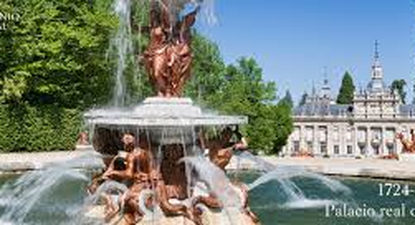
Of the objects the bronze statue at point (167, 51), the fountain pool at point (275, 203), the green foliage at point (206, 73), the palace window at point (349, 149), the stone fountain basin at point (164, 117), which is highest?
the green foliage at point (206, 73)

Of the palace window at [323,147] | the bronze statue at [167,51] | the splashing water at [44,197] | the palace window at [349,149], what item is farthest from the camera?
the palace window at [323,147]

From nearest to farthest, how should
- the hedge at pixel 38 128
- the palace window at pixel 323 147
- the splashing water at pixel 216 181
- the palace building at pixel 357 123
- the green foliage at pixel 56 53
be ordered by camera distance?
the splashing water at pixel 216 181 < the green foliage at pixel 56 53 < the hedge at pixel 38 128 < the palace building at pixel 357 123 < the palace window at pixel 323 147

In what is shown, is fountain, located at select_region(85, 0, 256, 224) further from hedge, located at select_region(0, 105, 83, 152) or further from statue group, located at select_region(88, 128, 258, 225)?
hedge, located at select_region(0, 105, 83, 152)

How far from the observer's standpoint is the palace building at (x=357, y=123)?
290 ft

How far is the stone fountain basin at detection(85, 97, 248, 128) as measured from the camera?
11.8m

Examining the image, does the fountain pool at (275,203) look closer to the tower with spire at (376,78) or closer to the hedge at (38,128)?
the hedge at (38,128)

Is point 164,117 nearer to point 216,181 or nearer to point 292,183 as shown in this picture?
point 216,181

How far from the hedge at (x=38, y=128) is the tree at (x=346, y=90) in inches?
2575

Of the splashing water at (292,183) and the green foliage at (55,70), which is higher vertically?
the green foliage at (55,70)

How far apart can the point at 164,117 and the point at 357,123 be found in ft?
265

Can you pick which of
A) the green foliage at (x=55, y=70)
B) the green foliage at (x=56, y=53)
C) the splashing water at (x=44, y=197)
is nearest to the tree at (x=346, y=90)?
the green foliage at (x=55, y=70)

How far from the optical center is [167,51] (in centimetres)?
1277

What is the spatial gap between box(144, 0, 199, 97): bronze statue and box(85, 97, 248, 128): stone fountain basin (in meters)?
0.22

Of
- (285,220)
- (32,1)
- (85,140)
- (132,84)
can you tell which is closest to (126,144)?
(285,220)
